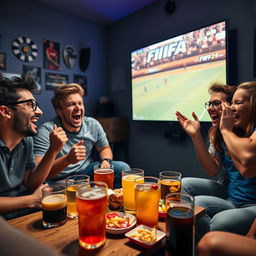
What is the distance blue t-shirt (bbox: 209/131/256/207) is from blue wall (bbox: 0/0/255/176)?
0.93m

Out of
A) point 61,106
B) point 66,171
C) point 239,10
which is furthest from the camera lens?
point 239,10

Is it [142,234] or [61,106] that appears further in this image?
[61,106]

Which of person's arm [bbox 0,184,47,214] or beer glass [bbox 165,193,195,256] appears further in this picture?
person's arm [bbox 0,184,47,214]

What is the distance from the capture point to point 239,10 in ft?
6.80

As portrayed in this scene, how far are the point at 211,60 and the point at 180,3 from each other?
0.98 metres

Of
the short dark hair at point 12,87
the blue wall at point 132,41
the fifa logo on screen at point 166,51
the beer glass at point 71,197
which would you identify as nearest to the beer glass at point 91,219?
the beer glass at point 71,197

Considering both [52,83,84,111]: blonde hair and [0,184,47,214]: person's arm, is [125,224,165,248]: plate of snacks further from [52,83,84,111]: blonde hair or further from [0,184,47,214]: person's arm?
[52,83,84,111]: blonde hair

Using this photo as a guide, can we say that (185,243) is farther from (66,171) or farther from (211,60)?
(211,60)

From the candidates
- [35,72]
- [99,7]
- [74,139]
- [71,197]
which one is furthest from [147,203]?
[99,7]

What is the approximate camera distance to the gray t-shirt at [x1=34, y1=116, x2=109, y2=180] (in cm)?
160

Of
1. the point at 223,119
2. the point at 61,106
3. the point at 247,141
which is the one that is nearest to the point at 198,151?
the point at 223,119

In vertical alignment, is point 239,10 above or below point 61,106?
above

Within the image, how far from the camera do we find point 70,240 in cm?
73

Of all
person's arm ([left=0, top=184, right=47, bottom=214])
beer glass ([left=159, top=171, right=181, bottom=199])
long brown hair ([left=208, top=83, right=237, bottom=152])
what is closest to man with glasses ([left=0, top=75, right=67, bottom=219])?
person's arm ([left=0, top=184, right=47, bottom=214])
